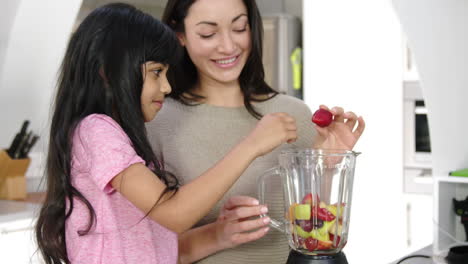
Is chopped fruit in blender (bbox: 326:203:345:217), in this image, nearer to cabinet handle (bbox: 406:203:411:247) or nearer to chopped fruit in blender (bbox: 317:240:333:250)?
chopped fruit in blender (bbox: 317:240:333:250)

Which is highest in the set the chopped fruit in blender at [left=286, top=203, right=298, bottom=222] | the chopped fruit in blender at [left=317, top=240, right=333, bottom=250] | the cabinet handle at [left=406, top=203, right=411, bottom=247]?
the chopped fruit in blender at [left=286, top=203, right=298, bottom=222]

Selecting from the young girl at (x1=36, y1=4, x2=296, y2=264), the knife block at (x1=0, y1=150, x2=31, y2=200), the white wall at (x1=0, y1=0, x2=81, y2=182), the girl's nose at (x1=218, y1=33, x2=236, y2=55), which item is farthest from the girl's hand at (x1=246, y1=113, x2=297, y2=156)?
the knife block at (x1=0, y1=150, x2=31, y2=200)

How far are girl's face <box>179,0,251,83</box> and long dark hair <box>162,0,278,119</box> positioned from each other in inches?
1.2

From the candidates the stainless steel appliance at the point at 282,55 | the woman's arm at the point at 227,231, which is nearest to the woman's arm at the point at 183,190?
the woman's arm at the point at 227,231

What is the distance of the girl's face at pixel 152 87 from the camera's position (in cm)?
96

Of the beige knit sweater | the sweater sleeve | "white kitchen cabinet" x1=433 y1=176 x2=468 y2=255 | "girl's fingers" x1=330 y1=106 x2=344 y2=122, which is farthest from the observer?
"white kitchen cabinet" x1=433 y1=176 x2=468 y2=255

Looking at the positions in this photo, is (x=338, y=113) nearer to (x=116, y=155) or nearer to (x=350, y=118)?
(x=350, y=118)

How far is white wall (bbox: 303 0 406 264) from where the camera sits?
2.90 metres

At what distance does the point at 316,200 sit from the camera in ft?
3.15

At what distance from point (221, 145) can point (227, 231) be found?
23 centimetres

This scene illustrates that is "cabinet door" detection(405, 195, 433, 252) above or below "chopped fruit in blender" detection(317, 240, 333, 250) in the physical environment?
below

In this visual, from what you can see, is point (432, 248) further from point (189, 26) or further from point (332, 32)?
point (332, 32)

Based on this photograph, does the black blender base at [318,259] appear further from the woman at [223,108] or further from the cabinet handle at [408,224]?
the cabinet handle at [408,224]

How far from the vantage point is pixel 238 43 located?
1.16 m
